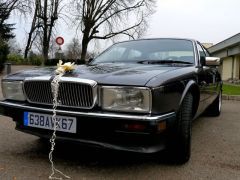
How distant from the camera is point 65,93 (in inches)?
119

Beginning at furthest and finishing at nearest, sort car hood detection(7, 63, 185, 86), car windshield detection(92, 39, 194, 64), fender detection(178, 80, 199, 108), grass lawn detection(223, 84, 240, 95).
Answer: grass lawn detection(223, 84, 240, 95)
car windshield detection(92, 39, 194, 64)
fender detection(178, 80, 199, 108)
car hood detection(7, 63, 185, 86)

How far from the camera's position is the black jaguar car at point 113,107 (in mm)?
2768

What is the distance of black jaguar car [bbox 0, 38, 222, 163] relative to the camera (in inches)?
109

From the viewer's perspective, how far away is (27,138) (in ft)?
13.9

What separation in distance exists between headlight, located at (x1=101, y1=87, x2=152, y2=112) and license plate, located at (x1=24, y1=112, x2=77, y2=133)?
35 centimetres

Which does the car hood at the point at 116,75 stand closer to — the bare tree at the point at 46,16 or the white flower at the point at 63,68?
the white flower at the point at 63,68

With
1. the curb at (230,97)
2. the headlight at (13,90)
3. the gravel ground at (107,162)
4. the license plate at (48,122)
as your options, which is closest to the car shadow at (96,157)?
the gravel ground at (107,162)

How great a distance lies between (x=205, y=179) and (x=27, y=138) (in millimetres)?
2327

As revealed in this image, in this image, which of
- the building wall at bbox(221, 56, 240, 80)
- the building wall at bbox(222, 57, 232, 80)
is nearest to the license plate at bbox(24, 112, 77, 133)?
the building wall at bbox(221, 56, 240, 80)

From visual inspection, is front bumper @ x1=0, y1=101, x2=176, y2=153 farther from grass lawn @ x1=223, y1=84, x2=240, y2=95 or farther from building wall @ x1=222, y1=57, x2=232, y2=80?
building wall @ x1=222, y1=57, x2=232, y2=80

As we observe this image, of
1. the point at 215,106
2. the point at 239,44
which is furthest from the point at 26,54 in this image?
the point at 215,106

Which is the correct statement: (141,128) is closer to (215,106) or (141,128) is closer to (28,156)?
A: (28,156)

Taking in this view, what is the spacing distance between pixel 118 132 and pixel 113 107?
22 centimetres

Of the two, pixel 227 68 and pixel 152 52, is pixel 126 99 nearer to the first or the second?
pixel 152 52
